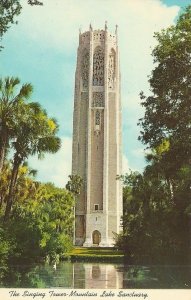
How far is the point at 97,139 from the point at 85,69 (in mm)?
9702

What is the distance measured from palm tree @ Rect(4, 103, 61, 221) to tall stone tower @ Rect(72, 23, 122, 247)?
37072mm

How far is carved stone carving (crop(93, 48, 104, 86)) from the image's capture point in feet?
193

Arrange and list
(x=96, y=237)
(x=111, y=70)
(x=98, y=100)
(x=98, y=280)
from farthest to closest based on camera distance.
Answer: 1. (x=111, y=70)
2. (x=98, y=100)
3. (x=96, y=237)
4. (x=98, y=280)

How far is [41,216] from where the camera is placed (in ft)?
64.8

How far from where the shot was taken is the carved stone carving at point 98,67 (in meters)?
58.9

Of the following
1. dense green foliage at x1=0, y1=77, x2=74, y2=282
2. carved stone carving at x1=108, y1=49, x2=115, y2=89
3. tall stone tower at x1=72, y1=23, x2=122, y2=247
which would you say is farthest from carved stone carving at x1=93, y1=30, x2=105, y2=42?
dense green foliage at x1=0, y1=77, x2=74, y2=282

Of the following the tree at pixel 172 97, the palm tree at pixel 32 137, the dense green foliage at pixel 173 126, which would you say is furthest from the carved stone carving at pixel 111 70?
the tree at pixel 172 97

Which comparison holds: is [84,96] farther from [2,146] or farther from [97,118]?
[2,146]

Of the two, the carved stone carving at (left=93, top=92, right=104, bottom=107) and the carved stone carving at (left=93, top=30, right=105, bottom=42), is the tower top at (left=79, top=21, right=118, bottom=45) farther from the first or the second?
the carved stone carving at (left=93, top=92, right=104, bottom=107)

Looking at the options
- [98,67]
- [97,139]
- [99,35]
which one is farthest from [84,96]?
[99,35]

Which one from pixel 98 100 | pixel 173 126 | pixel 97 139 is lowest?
pixel 173 126

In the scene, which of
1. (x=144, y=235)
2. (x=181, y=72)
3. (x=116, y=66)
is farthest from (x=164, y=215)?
(x=116, y=66)

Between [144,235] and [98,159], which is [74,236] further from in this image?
[144,235]

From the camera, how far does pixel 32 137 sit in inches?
660
